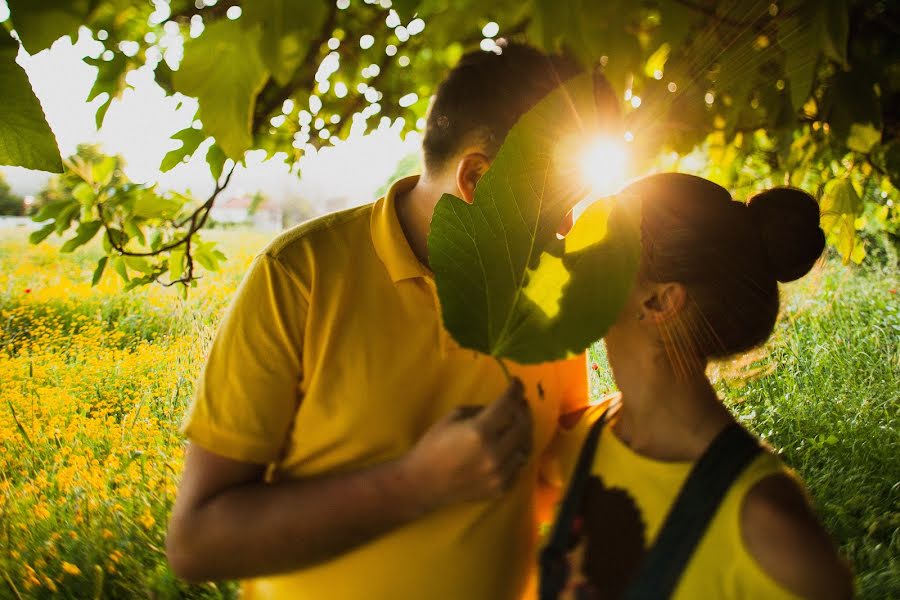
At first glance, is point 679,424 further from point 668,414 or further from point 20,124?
point 20,124

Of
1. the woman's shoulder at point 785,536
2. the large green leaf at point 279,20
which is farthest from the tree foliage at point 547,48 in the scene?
the woman's shoulder at point 785,536

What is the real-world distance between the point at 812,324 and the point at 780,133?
160cm

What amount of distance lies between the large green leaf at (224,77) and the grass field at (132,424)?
4.03ft

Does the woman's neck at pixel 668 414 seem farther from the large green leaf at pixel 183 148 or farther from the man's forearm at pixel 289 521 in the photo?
the large green leaf at pixel 183 148

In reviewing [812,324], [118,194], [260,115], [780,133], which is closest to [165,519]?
[118,194]

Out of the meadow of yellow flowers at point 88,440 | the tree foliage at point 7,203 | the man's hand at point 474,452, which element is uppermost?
the tree foliage at point 7,203

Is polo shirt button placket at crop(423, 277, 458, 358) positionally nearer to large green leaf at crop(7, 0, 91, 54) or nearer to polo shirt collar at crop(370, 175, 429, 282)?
polo shirt collar at crop(370, 175, 429, 282)

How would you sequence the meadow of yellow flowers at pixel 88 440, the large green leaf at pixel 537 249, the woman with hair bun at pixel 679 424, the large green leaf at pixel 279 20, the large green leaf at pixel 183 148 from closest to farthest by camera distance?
the large green leaf at pixel 279 20 < the large green leaf at pixel 537 249 < the woman with hair bun at pixel 679 424 < the large green leaf at pixel 183 148 < the meadow of yellow flowers at pixel 88 440

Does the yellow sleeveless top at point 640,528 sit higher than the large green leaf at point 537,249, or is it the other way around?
the large green leaf at point 537,249

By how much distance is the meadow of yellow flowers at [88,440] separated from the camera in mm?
1986

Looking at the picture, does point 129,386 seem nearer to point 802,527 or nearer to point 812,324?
point 802,527

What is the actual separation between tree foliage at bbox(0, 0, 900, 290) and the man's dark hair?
0.07 m

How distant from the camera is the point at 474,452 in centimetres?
83

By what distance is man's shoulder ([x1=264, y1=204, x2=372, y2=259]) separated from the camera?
1.10m
